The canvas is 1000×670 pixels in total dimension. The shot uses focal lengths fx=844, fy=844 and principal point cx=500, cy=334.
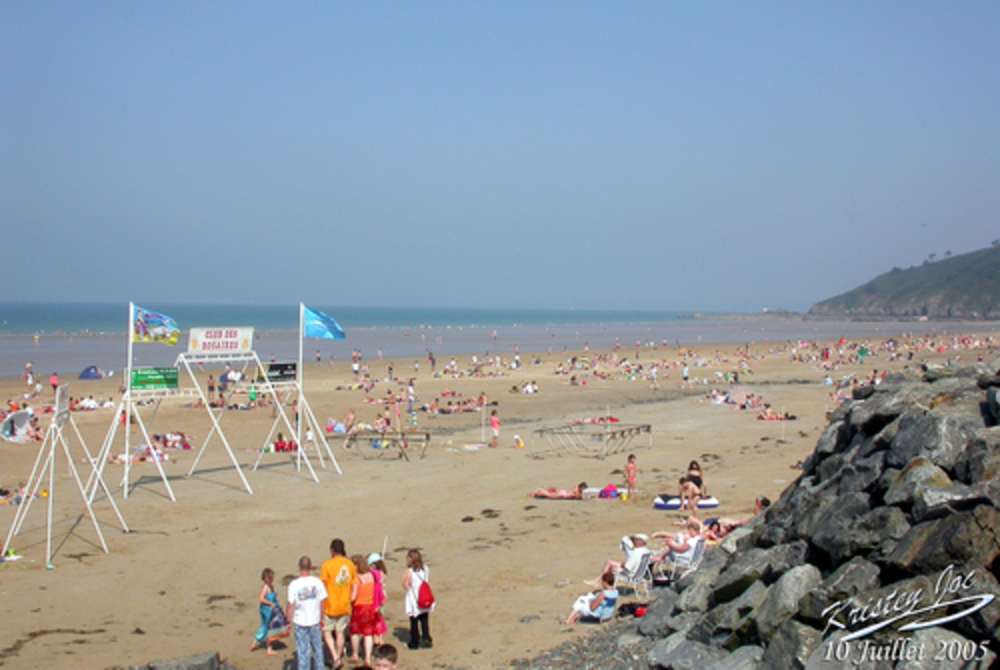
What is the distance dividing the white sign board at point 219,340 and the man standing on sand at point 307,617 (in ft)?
31.2

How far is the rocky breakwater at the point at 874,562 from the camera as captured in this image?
18.6 feet

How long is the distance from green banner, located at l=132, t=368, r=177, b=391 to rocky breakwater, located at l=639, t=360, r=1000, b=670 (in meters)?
10.9

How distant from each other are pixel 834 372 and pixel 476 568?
36.0 m

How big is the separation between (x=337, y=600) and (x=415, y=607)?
2.68ft

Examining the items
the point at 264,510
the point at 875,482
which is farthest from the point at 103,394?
the point at 875,482

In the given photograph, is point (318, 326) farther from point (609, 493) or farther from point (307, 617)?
point (307, 617)

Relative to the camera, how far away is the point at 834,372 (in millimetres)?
42906

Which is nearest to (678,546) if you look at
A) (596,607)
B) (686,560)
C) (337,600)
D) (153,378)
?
(686,560)

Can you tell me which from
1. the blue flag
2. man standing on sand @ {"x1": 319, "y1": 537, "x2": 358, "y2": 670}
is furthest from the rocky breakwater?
the blue flag

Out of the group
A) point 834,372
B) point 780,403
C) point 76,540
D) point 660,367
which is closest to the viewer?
point 76,540

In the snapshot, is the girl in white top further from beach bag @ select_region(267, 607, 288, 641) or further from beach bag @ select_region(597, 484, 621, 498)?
beach bag @ select_region(597, 484, 621, 498)

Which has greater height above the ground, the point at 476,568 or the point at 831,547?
the point at 831,547

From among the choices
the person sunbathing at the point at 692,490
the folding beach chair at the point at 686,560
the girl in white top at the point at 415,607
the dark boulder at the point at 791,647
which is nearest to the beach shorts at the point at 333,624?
the girl in white top at the point at 415,607

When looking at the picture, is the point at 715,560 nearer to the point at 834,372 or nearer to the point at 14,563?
the point at 14,563
